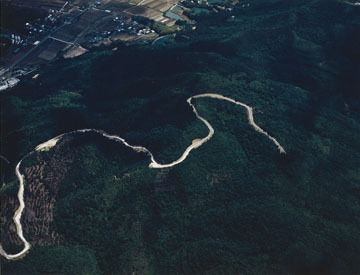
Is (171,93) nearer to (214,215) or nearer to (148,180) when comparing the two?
(148,180)

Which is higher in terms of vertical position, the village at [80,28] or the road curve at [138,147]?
the road curve at [138,147]

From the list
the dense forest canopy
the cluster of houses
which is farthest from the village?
the dense forest canopy

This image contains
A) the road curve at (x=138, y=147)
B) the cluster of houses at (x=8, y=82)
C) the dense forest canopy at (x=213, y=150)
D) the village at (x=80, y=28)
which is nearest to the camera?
the dense forest canopy at (x=213, y=150)

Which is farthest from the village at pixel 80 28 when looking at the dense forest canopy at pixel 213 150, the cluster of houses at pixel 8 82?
the dense forest canopy at pixel 213 150

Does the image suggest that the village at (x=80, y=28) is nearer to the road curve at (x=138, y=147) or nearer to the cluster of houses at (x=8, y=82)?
the cluster of houses at (x=8, y=82)

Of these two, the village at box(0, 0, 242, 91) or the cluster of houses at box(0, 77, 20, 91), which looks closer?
the cluster of houses at box(0, 77, 20, 91)

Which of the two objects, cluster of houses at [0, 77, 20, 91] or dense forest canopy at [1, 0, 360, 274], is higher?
dense forest canopy at [1, 0, 360, 274]

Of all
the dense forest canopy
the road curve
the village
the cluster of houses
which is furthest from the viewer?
the village

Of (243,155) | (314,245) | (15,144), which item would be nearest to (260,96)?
(243,155)

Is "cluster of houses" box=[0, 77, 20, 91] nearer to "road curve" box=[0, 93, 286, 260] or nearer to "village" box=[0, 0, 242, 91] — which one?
"village" box=[0, 0, 242, 91]

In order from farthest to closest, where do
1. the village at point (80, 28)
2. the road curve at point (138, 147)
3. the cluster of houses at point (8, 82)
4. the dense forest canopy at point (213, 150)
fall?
the village at point (80, 28)
the cluster of houses at point (8, 82)
the road curve at point (138, 147)
the dense forest canopy at point (213, 150)

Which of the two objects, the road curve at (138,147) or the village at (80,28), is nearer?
the road curve at (138,147)
